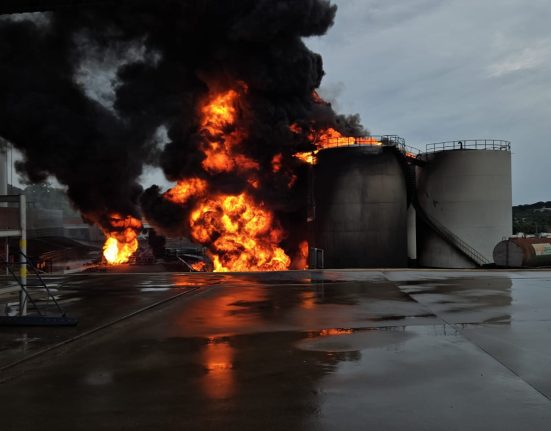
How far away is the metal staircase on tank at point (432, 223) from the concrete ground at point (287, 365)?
787 inches

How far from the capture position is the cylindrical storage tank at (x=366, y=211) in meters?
31.0

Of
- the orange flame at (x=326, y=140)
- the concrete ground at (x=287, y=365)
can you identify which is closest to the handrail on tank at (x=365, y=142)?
the orange flame at (x=326, y=140)

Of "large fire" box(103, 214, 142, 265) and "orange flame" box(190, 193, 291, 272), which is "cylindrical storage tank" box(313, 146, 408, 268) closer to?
"orange flame" box(190, 193, 291, 272)

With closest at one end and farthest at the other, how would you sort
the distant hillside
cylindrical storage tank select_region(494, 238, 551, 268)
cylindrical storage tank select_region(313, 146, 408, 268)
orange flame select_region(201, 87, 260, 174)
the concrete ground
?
the concrete ground
cylindrical storage tank select_region(494, 238, 551, 268)
cylindrical storage tank select_region(313, 146, 408, 268)
orange flame select_region(201, 87, 260, 174)
the distant hillside

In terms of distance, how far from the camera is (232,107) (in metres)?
36.0

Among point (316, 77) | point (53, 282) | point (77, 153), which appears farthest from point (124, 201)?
point (53, 282)

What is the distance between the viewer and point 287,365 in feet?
22.4

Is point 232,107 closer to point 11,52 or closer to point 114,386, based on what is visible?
point 11,52

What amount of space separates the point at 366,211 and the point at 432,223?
215 inches

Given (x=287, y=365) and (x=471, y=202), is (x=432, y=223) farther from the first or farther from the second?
(x=287, y=365)

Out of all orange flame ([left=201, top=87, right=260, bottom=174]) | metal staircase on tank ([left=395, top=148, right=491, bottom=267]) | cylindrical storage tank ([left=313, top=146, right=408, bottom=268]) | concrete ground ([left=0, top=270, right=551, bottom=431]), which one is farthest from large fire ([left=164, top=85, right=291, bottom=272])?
concrete ground ([left=0, top=270, right=551, bottom=431])

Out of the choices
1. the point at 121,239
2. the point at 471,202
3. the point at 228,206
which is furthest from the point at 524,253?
the point at 121,239

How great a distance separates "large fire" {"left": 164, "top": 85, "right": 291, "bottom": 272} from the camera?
34656mm

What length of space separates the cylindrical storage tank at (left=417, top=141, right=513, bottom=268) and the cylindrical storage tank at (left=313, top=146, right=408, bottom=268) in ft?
11.7
